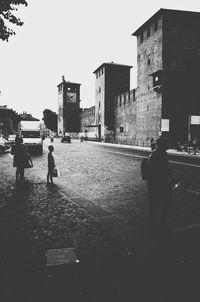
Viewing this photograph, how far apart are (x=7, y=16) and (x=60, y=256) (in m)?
8.44

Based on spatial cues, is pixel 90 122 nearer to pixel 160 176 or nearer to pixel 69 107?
pixel 69 107

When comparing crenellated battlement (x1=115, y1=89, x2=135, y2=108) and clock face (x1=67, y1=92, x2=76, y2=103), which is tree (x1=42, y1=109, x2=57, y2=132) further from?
crenellated battlement (x1=115, y1=89, x2=135, y2=108)

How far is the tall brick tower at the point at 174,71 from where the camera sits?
30.3m

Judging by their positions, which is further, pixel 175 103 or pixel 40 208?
pixel 175 103

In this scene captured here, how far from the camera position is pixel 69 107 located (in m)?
87.1

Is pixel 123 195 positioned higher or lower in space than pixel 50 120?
lower

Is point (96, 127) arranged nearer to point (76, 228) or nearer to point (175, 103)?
point (175, 103)

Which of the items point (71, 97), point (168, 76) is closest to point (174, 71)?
point (168, 76)

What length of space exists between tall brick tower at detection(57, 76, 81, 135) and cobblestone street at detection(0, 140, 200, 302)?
78.3 meters

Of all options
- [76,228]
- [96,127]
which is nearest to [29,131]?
[76,228]

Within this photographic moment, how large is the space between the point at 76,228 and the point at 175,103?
28.2 m

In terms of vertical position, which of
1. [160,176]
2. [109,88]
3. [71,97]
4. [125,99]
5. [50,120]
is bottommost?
[160,176]

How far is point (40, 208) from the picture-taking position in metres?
6.45

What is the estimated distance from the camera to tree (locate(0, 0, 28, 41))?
9043 millimetres
